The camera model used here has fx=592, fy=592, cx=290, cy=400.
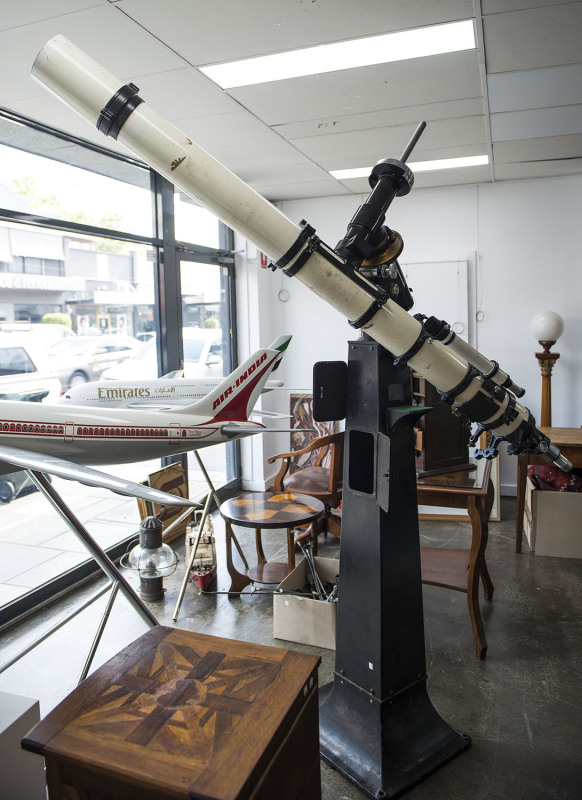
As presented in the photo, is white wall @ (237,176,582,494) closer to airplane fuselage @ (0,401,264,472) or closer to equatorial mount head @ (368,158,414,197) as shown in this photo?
airplane fuselage @ (0,401,264,472)

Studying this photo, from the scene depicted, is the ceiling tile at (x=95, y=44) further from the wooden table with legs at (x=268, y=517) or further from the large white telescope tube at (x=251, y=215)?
the wooden table with legs at (x=268, y=517)

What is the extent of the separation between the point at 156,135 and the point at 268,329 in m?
4.70

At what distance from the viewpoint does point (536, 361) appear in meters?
5.49

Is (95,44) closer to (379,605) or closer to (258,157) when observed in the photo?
(258,157)

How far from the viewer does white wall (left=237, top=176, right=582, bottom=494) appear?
211 inches

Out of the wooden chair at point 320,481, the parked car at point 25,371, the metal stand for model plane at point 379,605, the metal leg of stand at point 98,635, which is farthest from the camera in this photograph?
the wooden chair at point 320,481

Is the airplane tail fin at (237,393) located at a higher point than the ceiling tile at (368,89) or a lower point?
lower

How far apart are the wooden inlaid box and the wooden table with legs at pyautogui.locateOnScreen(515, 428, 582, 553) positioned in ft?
10.7

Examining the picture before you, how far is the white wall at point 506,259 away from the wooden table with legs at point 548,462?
1.05 meters

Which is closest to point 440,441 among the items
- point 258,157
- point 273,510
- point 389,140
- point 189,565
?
point 273,510

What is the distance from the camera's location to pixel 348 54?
270 cm

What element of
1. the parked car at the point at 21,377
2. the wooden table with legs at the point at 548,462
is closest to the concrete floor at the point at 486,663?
the wooden table with legs at the point at 548,462

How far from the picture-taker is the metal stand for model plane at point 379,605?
6.87ft

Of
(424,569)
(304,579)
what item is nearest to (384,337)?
(424,569)
